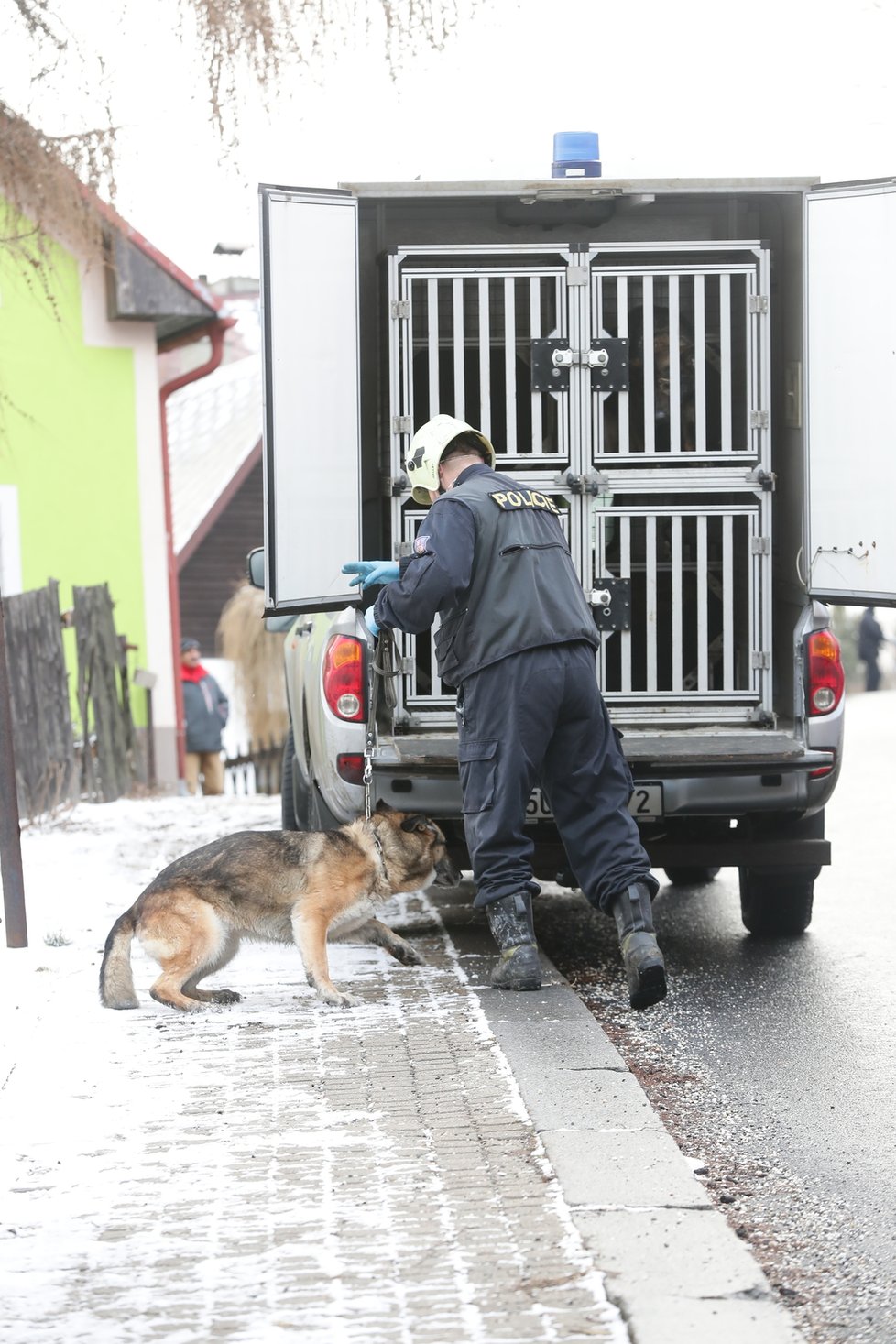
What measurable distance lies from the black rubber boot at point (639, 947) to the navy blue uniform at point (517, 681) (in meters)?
0.05

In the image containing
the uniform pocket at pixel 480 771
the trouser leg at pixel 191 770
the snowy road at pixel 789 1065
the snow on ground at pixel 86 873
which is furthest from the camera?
the trouser leg at pixel 191 770

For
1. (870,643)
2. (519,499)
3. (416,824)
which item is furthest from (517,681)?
(870,643)

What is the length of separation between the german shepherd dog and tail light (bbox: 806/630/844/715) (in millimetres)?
1535

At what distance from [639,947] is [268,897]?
4.27 ft

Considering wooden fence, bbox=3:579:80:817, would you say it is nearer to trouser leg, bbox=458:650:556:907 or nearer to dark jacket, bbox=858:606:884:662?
trouser leg, bbox=458:650:556:907

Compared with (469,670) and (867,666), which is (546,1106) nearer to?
(469,670)

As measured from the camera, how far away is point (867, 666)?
1233 inches

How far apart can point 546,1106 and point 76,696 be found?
33.7ft

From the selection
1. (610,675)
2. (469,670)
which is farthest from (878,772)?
(469,670)

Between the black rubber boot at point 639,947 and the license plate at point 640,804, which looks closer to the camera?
the black rubber boot at point 639,947

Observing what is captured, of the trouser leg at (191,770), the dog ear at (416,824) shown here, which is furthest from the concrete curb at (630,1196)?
the trouser leg at (191,770)

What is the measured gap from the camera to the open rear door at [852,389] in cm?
652

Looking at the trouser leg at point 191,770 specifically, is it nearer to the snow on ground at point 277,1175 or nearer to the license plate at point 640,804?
the snow on ground at point 277,1175

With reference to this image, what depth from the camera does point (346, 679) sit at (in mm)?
6496
